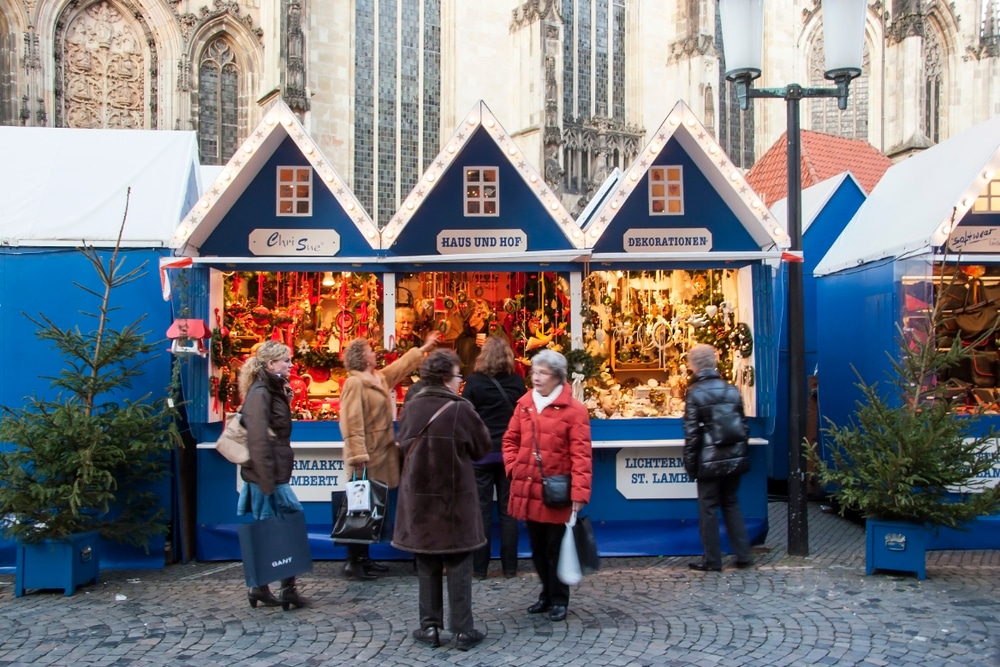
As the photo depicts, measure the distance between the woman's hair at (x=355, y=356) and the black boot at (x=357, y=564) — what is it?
133 cm

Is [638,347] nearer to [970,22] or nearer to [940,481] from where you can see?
[940,481]

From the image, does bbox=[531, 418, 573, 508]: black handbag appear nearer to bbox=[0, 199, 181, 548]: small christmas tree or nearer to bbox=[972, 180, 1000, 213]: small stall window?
bbox=[0, 199, 181, 548]: small christmas tree

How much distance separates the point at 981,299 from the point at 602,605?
5.39 metres

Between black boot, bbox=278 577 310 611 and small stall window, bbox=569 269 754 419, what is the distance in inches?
114

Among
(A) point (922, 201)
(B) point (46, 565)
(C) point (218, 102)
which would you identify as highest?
(C) point (218, 102)

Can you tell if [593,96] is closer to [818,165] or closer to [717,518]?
[818,165]

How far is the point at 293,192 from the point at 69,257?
1.88 m

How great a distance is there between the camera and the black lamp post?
7156mm

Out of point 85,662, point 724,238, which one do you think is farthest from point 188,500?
point 724,238

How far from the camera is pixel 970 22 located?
28.1m

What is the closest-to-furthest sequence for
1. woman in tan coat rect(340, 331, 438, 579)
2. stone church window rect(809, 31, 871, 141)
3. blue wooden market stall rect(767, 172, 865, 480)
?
1. woman in tan coat rect(340, 331, 438, 579)
2. blue wooden market stall rect(767, 172, 865, 480)
3. stone church window rect(809, 31, 871, 141)

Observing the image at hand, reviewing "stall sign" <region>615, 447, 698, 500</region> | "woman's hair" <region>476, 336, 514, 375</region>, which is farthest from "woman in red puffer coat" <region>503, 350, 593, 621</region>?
"stall sign" <region>615, 447, 698, 500</region>

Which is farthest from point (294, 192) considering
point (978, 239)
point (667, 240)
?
point (978, 239)

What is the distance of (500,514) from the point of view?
6641 mm
